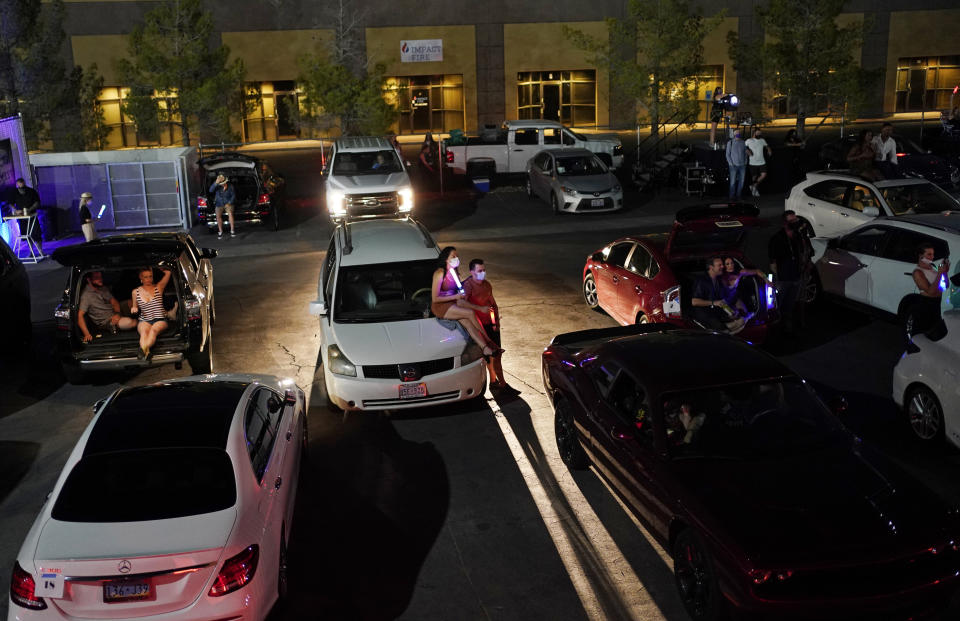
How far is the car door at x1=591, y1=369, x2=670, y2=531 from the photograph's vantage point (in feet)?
21.6

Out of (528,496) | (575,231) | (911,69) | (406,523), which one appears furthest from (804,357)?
(911,69)

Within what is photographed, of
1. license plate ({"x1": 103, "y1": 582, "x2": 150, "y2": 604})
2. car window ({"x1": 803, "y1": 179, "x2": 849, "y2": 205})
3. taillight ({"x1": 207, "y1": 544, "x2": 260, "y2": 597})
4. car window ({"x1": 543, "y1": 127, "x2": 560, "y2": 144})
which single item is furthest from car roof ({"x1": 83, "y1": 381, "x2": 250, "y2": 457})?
car window ({"x1": 543, "y1": 127, "x2": 560, "y2": 144})

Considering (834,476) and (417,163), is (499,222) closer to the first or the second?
(417,163)

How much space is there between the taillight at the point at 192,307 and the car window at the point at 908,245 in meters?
8.91

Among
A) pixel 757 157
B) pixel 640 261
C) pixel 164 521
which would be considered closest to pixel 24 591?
pixel 164 521

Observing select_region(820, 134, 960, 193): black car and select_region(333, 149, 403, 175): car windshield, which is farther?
select_region(820, 134, 960, 193): black car

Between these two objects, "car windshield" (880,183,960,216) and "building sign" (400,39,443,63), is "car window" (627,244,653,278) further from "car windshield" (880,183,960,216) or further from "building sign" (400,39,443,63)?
"building sign" (400,39,443,63)

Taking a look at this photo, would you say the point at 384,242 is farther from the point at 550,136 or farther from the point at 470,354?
the point at 550,136

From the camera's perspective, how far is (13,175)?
20.4 metres

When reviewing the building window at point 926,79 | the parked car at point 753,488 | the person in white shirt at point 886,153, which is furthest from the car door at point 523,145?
the building window at point 926,79

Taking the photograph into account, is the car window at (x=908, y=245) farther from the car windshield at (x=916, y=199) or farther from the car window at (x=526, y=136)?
the car window at (x=526, y=136)

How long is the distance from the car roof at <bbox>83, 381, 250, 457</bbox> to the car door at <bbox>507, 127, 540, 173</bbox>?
2118cm

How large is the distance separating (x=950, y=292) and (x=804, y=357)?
184cm

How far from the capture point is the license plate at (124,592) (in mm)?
5383
